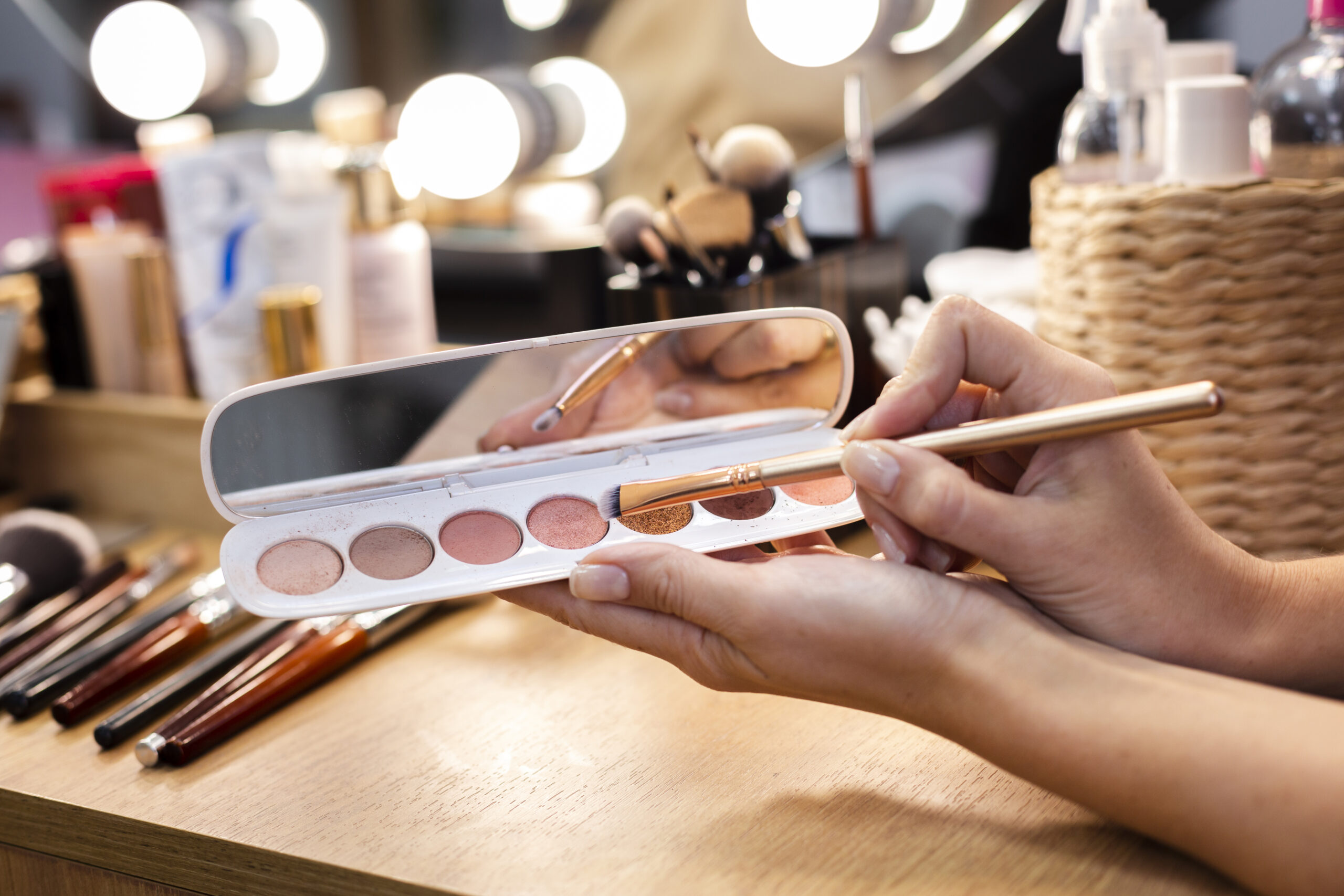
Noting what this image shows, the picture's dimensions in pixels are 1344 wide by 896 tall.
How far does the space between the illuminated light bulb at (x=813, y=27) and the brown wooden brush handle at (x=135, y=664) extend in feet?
1.95

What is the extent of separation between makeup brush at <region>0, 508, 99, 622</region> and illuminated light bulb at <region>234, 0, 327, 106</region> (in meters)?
0.59

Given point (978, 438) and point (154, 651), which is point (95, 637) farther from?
point (978, 438)

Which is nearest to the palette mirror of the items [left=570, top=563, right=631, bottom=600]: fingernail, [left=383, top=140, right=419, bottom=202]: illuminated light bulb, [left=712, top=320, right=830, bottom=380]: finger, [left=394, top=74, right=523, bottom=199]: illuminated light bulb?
[left=712, top=320, right=830, bottom=380]: finger

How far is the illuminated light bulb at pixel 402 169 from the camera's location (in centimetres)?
86

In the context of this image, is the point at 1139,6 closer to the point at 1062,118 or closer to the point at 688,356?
the point at 1062,118

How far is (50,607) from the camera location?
2.13 ft

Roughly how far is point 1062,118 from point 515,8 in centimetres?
50

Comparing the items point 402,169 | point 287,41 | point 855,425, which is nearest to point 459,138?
point 402,169

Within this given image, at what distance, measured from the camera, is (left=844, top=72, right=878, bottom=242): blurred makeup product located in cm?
75

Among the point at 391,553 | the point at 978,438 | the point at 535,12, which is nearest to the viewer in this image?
the point at 978,438

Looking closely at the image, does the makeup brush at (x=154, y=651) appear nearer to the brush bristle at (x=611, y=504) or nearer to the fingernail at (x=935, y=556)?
the brush bristle at (x=611, y=504)

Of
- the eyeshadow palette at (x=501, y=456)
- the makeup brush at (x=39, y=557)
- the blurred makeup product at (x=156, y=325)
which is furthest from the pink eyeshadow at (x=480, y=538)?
the blurred makeup product at (x=156, y=325)

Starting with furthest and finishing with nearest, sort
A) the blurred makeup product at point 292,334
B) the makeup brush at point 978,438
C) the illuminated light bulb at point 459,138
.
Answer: the illuminated light bulb at point 459,138
the blurred makeup product at point 292,334
the makeup brush at point 978,438

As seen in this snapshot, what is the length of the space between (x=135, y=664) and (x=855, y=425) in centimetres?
39
